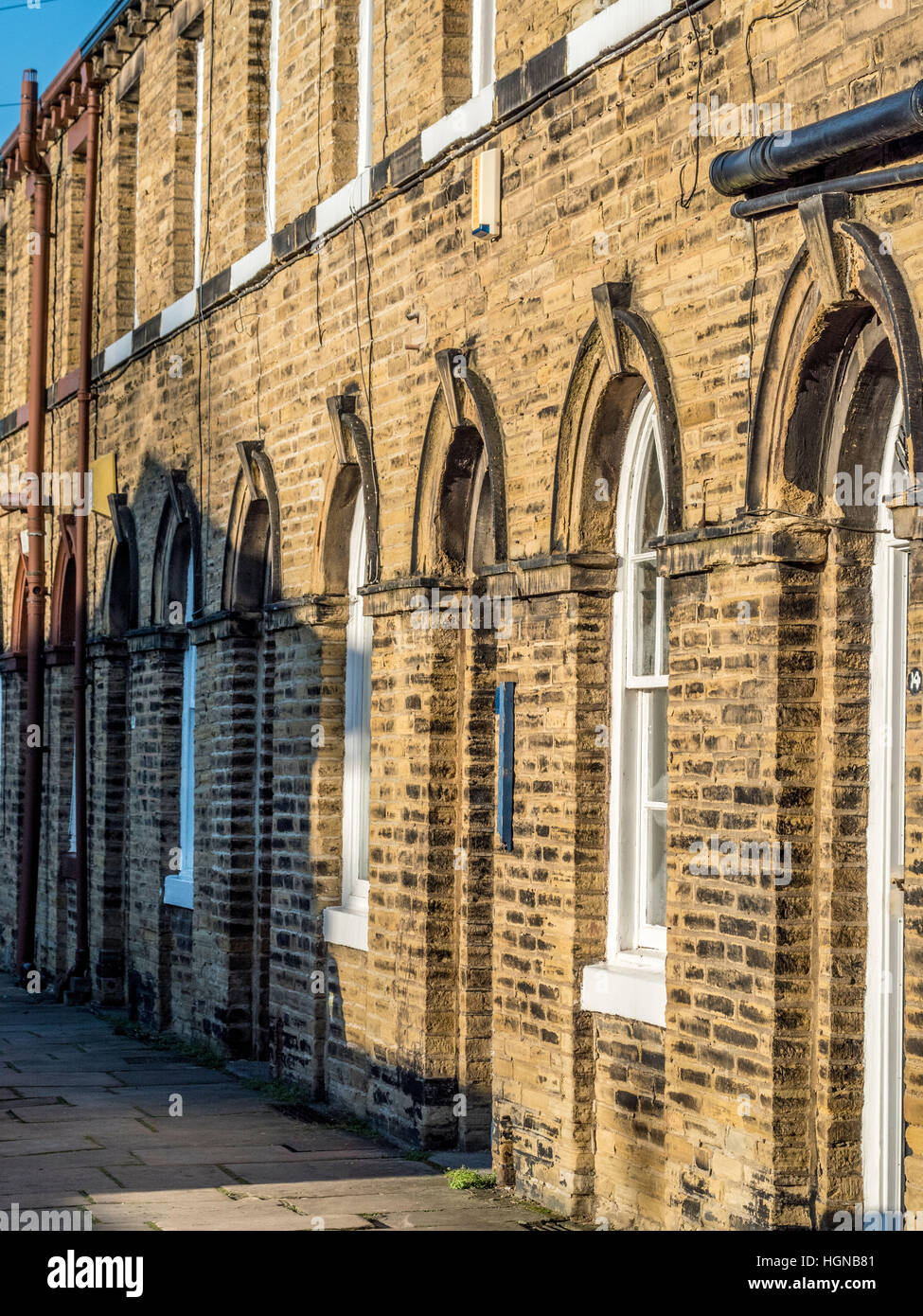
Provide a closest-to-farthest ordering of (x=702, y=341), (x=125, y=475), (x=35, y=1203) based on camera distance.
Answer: (x=702, y=341)
(x=35, y=1203)
(x=125, y=475)

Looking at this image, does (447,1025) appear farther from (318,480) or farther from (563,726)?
(318,480)

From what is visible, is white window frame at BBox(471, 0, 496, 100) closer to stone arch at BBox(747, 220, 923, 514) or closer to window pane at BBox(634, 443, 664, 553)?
window pane at BBox(634, 443, 664, 553)

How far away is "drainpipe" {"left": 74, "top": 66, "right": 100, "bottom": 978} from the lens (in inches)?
630

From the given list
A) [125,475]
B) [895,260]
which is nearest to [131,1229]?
[895,260]

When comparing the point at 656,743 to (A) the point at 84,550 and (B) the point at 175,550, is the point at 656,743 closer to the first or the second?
(B) the point at 175,550

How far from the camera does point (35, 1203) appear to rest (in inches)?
310

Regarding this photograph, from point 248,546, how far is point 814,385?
660 centimetres

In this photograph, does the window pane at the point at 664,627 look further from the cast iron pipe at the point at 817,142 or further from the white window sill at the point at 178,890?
the white window sill at the point at 178,890

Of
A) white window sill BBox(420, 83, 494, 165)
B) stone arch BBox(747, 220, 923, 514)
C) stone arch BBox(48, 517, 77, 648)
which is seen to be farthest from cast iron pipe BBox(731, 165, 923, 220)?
stone arch BBox(48, 517, 77, 648)

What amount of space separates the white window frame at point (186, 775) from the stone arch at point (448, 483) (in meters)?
4.84

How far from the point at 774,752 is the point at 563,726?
5.77 feet

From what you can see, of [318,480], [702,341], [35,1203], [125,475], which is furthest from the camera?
[125,475]

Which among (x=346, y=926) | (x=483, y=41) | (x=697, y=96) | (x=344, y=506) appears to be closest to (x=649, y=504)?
(x=697, y=96)

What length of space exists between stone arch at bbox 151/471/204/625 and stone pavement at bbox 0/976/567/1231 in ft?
11.6
